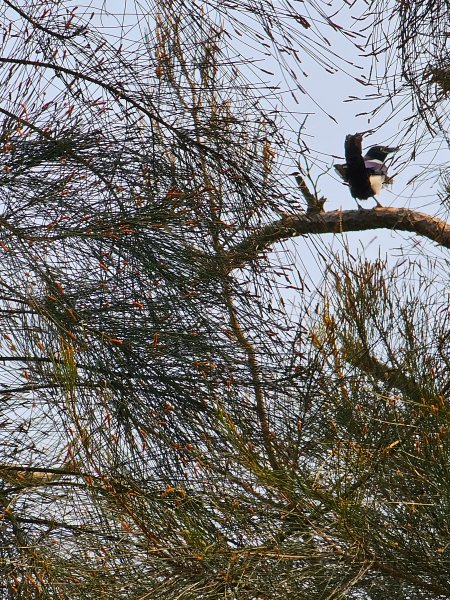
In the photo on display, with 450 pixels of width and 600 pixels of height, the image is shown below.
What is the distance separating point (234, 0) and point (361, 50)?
27cm

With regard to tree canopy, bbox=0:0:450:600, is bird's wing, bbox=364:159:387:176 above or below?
above

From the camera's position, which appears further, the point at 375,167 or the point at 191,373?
the point at 375,167

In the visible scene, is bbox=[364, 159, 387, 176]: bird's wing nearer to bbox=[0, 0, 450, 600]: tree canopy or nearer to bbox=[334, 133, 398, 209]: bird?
bbox=[334, 133, 398, 209]: bird

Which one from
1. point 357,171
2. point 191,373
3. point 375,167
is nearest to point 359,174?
point 357,171

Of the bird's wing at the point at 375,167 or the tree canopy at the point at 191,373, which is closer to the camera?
the tree canopy at the point at 191,373

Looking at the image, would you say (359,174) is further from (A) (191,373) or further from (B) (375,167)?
(A) (191,373)

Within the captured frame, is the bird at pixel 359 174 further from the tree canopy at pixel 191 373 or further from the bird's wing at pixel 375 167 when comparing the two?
the tree canopy at pixel 191 373

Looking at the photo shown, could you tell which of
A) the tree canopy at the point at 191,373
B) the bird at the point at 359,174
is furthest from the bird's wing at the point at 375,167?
the tree canopy at the point at 191,373

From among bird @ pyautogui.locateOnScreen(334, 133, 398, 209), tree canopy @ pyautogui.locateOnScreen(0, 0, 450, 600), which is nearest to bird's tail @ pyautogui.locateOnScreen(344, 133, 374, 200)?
bird @ pyautogui.locateOnScreen(334, 133, 398, 209)

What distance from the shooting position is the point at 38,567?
199 centimetres

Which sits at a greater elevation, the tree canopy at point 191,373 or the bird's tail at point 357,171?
the bird's tail at point 357,171

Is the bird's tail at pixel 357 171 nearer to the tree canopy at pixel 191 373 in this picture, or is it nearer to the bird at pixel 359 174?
the bird at pixel 359 174

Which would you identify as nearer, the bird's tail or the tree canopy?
the tree canopy

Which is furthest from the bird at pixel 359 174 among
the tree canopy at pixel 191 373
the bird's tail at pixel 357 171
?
the tree canopy at pixel 191 373
